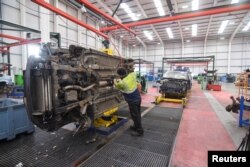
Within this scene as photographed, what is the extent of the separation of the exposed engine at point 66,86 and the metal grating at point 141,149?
2.31 feet

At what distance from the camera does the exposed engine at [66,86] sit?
2.24 metres

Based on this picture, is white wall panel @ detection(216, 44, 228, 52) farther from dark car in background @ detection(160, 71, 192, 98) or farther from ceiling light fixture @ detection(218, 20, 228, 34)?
dark car in background @ detection(160, 71, 192, 98)

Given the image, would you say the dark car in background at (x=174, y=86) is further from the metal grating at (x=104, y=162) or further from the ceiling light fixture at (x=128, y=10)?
the ceiling light fixture at (x=128, y=10)

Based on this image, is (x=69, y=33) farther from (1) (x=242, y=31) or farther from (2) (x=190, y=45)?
(1) (x=242, y=31)

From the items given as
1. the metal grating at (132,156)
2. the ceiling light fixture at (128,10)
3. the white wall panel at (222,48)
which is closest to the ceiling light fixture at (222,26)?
the white wall panel at (222,48)

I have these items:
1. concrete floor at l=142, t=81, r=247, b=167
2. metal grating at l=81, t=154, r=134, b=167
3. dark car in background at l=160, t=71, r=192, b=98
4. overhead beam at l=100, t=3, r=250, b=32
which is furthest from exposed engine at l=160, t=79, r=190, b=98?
metal grating at l=81, t=154, r=134, b=167

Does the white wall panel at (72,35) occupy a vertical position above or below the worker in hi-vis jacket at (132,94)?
above

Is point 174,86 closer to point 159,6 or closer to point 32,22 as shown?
point 159,6

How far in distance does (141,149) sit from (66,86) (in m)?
1.92

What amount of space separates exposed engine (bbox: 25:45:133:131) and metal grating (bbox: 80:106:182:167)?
71 centimetres

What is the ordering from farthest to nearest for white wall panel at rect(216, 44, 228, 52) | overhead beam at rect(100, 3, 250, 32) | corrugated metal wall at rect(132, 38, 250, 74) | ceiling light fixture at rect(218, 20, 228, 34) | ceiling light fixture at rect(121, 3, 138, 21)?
white wall panel at rect(216, 44, 228, 52), corrugated metal wall at rect(132, 38, 250, 74), ceiling light fixture at rect(218, 20, 228, 34), ceiling light fixture at rect(121, 3, 138, 21), overhead beam at rect(100, 3, 250, 32)

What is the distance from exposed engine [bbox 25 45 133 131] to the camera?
2.24 m

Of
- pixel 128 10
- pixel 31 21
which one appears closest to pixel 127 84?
pixel 31 21

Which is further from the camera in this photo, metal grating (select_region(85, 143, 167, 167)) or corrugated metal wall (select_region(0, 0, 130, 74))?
corrugated metal wall (select_region(0, 0, 130, 74))
